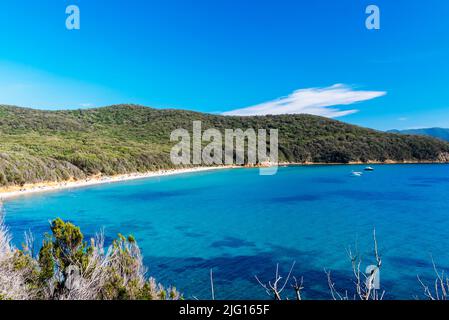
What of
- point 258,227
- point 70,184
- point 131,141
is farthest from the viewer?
point 131,141

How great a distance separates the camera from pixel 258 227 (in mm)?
23766

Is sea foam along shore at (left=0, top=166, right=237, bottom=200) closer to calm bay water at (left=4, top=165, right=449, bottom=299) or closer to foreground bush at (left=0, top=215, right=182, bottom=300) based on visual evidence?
calm bay water at (left=4, top=165, right=449, bottom=299)

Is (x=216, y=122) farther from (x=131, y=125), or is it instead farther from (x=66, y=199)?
(x=66, y=199)

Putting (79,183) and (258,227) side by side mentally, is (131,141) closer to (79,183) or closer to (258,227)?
(79,183)

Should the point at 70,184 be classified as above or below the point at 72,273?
below

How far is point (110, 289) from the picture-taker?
7.95 m

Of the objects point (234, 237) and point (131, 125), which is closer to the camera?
point (234, 237)

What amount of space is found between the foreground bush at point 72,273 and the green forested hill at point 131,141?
116 feet

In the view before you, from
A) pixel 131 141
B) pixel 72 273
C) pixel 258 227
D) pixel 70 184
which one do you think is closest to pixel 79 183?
pixel 70 184

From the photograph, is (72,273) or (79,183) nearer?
(72,273)

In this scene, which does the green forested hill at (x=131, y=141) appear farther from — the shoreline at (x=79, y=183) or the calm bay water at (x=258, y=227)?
the calm bay water at (x=258, y=227)

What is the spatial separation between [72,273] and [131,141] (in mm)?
A: 78328
